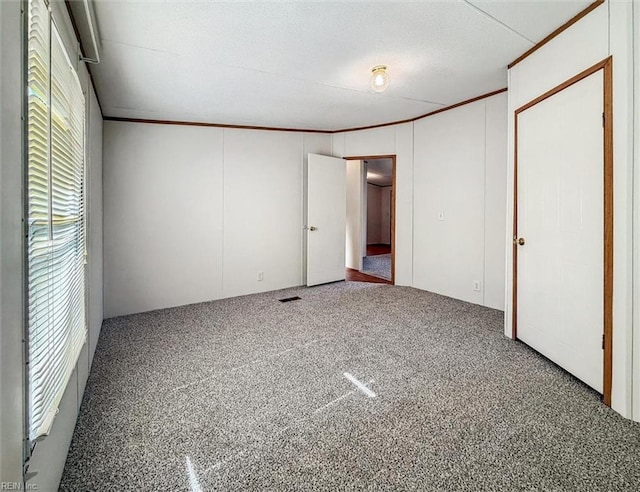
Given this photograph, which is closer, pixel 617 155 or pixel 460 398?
pixel 617 155

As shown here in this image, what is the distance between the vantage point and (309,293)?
4621mm

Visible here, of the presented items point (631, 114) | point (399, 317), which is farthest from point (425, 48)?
point (399, 317)

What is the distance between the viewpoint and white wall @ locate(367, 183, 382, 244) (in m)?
11.9

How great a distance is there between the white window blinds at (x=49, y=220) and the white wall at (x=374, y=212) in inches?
418

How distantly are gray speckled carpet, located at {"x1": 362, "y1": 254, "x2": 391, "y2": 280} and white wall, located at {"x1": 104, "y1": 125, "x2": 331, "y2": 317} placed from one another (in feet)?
5.33

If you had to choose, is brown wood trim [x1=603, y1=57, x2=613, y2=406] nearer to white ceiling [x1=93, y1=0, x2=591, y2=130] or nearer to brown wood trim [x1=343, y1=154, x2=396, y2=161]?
white ceiling [x1=93, y1=0, x2=591, y2=130]

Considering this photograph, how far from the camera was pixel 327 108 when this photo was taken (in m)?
3.96

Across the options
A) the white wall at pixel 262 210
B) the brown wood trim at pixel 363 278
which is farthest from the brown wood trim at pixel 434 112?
the brown wood trim at pixel 363 278

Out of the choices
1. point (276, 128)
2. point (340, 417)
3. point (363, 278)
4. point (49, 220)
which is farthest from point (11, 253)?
point (363, 278)

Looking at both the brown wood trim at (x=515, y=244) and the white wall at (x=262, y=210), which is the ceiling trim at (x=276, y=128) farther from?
the brown wood trim at (x=515, y=244)

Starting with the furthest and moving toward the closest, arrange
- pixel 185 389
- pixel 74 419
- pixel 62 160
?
pixel 185 389
pixel 74 419
pixel 62 160

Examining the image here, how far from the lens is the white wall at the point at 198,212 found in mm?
3807

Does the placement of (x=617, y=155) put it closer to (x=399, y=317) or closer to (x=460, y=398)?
(x=460, y=398)

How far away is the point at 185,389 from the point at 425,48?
2996 mm
